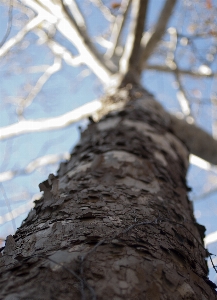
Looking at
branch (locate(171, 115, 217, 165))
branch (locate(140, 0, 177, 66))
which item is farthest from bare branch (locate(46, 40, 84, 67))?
branch (locate(171, 115, 217, 165))

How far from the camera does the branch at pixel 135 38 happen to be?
2672mm

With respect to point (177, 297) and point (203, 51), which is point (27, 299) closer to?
point (177, 297)

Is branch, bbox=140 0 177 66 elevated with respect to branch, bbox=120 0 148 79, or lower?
elevated

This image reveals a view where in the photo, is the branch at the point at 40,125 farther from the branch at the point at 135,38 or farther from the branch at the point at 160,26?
the branch at the point at 160,26

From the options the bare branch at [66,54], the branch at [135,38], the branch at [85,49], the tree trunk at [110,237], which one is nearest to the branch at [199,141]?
the branch at [135,38]

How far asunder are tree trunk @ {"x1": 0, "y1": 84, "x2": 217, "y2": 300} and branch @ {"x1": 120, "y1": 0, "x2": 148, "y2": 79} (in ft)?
5.58

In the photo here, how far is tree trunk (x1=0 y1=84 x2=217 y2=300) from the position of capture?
2.15 ft

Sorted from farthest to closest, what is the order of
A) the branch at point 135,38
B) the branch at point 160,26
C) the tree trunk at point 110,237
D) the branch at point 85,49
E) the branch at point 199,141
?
the branch at point 160,26 → the branch at point 85,49 → the branch at point 199,141 → the branch at point 135,38 → the tree trunk at point 110,237

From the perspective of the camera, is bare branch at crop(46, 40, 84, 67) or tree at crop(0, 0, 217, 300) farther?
bare branch at crop(46, 40, 84, 67)

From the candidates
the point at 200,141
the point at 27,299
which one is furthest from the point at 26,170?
the point at 27,299

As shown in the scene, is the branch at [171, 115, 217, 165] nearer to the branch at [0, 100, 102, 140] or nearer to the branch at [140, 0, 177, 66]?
the branch at [0, 100, 102, 140]

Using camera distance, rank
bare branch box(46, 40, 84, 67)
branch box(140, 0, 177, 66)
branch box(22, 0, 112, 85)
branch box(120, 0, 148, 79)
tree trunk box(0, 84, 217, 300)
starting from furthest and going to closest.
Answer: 1. bare branch box(46, 40, 84, 67)
2. branch box(140, 0, 177, 66)
3. branch box(22, 0, 112, 85)
4. branch box(120, 0, 148, 79)
5. tree trunk box(0, 84, 217, 300)

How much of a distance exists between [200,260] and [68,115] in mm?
2844

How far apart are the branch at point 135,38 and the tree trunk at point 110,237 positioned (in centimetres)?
170
